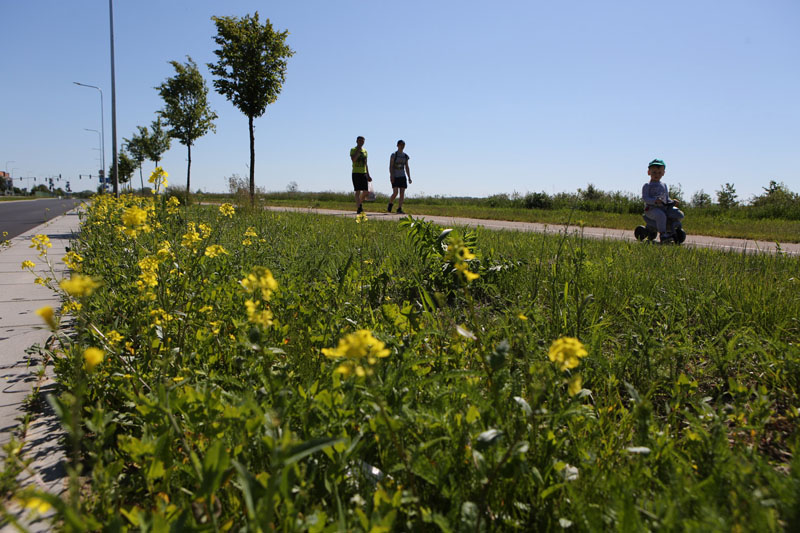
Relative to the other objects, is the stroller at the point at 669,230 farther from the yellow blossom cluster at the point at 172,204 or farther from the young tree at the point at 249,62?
the young tree at the point at 249,62

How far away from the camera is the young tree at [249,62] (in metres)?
15.4

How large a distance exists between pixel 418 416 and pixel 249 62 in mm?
16592

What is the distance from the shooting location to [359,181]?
41.9 feet

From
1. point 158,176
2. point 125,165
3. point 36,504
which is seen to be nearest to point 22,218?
point 158,176

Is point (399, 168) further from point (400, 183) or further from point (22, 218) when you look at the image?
point (22, 218)

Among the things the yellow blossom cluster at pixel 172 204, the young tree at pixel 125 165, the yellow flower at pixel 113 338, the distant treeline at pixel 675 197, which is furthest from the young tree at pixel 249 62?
the young tree at pixel 125 165

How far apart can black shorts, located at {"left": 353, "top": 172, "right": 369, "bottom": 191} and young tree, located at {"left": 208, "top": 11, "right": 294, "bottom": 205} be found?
5.04 m

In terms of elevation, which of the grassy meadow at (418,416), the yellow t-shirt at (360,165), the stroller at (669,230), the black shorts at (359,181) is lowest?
the grassy meadow at (418,416)

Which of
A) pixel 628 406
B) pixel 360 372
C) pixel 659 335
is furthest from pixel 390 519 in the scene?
pixel 659 335

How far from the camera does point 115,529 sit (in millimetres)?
1022

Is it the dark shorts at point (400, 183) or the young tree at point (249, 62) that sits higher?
the young tree at point (249, 62)

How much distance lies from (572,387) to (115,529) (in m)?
1.12

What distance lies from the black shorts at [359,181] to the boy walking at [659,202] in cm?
698

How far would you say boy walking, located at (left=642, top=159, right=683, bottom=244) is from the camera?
310 inches
